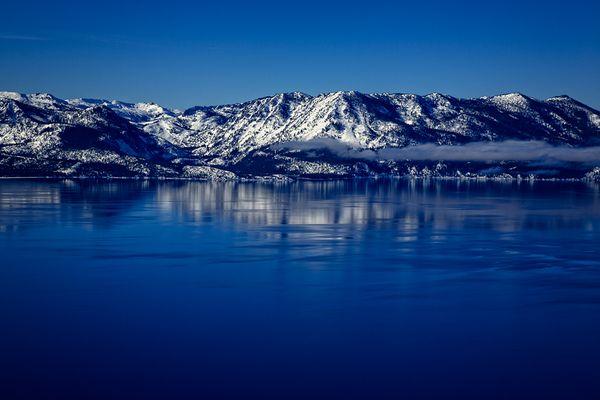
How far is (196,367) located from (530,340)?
77.2 feet

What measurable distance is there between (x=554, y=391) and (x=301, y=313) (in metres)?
21.6

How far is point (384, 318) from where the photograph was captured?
5181cm

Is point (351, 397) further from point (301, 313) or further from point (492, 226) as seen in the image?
point (492, 226)

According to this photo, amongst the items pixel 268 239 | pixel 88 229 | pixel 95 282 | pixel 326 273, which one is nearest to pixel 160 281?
pixel 95 282

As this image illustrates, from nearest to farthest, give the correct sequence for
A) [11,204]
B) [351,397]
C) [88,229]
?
1. [351,397]
2. [88,229]
3. [11,204]

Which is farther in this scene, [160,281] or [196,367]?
[160,281]

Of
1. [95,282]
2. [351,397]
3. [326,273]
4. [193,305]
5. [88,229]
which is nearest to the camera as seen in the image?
[351,397]

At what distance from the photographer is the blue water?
3772 centimetres

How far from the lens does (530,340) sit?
46.3m

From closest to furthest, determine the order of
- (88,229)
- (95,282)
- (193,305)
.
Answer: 1. (193,305)
2. (95,282)
3. (88,229)

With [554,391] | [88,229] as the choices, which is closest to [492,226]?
[88,229]

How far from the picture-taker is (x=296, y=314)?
52.6 meters

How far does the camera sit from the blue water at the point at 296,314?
37.7 meters

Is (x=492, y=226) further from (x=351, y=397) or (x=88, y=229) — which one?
(x=351, y=397)
